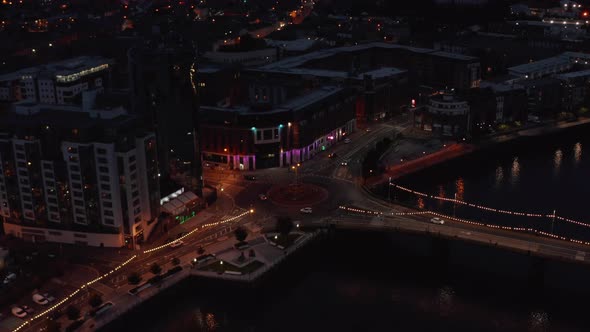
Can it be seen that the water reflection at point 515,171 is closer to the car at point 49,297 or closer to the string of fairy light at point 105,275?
the string of fairy light at point 105,275

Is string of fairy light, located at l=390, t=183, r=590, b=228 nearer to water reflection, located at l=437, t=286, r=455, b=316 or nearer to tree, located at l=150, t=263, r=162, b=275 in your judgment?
water reflection, located at l=437, t=286, r=455, b=316

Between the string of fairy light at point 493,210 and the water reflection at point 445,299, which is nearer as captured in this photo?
the water reflection at point 445,299

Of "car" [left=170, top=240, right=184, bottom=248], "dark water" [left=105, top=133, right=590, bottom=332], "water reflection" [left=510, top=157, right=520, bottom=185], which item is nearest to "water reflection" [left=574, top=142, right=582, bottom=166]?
"water reflection" [left=510, top=157, right=520, bottom=185]

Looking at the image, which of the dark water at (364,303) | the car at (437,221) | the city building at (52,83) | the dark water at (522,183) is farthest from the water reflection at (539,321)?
the city building at (52,83)

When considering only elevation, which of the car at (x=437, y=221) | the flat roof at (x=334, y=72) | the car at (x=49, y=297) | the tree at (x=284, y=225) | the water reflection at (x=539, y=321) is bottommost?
the water reflection at (x=539, y=321)

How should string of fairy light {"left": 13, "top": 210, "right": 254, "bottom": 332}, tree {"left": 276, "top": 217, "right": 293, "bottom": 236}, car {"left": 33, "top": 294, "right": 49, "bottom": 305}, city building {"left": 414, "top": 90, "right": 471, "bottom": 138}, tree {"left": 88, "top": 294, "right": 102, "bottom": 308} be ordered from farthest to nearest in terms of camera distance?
city building {"left": 414, "top": 90, "right": 471, "bottom": 138} < tree {"left": 276, "top": 217, "right": 293, "bottom": 236} < car {"left": 33, "top": 294, "right": 49, "bottom": 305} < tree {"left": 88, "top": 294, "right": 102, "bottom": 308} < string of fairy light {"left": 13, "top": 210, "right": 254, "bottom": 332}

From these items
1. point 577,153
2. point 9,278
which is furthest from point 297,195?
point 577,153
